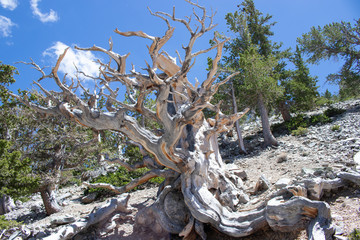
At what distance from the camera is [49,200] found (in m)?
10.9

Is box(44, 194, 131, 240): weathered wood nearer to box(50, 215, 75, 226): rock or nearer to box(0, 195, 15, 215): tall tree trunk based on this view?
box(50, 215, 75, 226): rock

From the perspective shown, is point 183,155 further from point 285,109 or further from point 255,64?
point 285,109

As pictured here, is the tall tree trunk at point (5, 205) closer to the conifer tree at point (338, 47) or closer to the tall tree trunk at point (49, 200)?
the tall tree trunk at point (49, 200)

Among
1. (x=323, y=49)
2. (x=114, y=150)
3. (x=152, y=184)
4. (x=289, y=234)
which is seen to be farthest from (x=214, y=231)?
(x=323, y=49)

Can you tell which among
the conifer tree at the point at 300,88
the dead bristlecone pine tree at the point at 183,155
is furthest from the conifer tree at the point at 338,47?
the dead bristlecone pine tree at the point at 183,155

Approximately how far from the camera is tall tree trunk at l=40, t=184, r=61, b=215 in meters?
10.7

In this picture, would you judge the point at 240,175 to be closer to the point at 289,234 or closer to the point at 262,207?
the point at 262,207

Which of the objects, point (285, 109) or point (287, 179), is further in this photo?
point (285, 109)

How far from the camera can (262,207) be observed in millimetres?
5453

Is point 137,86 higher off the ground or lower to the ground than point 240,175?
higher

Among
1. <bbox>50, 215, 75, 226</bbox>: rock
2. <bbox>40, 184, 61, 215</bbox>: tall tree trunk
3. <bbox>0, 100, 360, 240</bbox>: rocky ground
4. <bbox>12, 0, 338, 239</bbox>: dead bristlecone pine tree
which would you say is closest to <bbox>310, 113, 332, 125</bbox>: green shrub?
<bbox>0, 100, 360, 240</bbox>: rocky ground

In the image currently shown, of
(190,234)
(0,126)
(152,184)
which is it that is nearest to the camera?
(190,234)

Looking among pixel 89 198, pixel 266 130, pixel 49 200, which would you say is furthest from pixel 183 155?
pixel 266 130

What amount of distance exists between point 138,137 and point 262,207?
3541 mm
